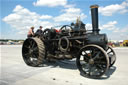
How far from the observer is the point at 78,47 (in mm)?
5609

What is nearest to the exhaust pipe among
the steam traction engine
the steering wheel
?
the steam traction engine

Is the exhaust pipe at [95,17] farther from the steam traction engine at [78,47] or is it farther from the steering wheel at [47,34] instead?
the steering wheel at [47,34]

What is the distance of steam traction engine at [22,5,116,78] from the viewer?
186 inches

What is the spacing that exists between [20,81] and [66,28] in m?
3.38

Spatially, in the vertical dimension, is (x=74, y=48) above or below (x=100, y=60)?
above

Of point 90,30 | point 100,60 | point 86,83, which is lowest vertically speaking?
point 86,83

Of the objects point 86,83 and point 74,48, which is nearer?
point 86,83

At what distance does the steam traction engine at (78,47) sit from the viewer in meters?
4.73

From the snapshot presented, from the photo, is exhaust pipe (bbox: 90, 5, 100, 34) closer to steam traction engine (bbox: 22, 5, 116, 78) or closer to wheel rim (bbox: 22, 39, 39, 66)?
steam traction engine (bbox: 22, 5, 116, 78)

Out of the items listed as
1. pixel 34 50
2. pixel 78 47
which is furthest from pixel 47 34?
pixel 78 47

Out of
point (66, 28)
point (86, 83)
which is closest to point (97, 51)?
point (86, 83)

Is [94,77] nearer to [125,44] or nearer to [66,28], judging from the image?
[66,28]

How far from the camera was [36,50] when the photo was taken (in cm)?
670

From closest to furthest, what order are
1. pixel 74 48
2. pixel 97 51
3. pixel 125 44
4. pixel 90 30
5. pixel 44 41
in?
pixel 97 51, pixel 90 30, pixel 74 48, pixel 44 41, pixel 125 44
